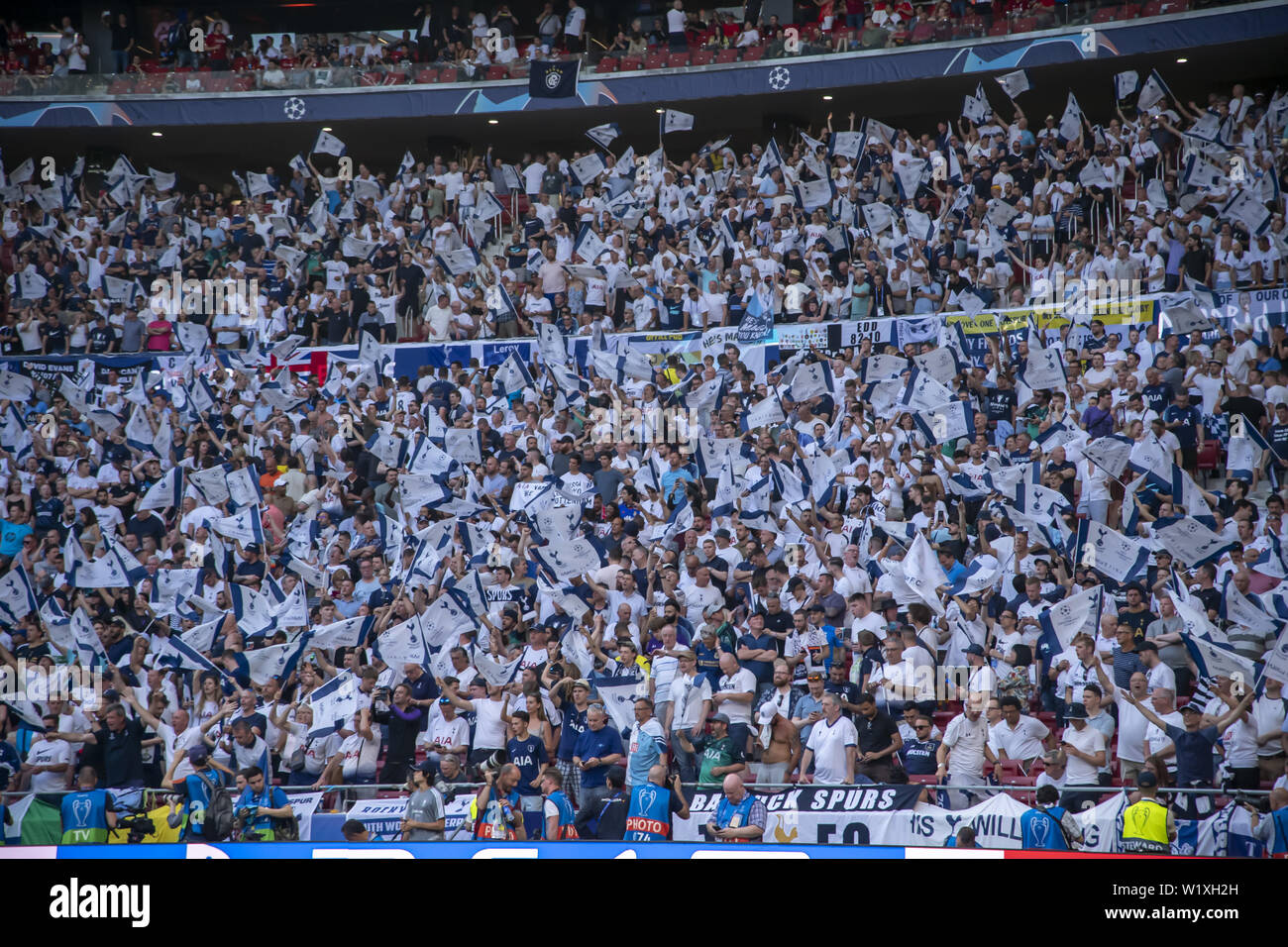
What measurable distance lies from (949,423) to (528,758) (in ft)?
21.3

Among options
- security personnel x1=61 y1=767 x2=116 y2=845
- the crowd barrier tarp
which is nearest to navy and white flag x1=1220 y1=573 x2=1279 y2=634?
security personnel x1=61 y1=767 x2=116 y2=845

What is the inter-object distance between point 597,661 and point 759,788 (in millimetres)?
2506

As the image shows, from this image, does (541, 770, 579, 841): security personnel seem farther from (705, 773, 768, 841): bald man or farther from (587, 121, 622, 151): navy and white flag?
(587, 121, 622, 151): navy and white flag

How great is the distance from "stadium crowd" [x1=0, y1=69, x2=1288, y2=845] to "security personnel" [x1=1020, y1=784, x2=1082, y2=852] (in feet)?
0.83

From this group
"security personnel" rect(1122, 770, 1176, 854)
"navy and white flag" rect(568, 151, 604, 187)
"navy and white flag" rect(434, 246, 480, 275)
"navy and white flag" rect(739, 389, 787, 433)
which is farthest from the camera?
"navy and white flag" rect(568, 151, 604, 187)

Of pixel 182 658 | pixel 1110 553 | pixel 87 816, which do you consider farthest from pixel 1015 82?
pixel 87 816

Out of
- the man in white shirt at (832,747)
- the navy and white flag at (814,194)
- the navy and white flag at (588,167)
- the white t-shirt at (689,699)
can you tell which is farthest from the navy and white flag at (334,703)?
the navy and white flag at (588,167)

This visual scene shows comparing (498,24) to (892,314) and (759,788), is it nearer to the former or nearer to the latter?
(892,314)

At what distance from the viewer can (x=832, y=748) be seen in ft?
36.6

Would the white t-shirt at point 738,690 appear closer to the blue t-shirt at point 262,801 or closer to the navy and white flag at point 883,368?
the blue t-shirt at point 262,801

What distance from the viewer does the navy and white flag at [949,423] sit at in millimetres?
15383

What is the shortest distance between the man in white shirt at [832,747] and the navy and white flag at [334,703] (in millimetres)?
4133

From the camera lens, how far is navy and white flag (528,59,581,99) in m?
24.1

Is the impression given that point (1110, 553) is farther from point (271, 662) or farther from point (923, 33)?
point (923, 33)
